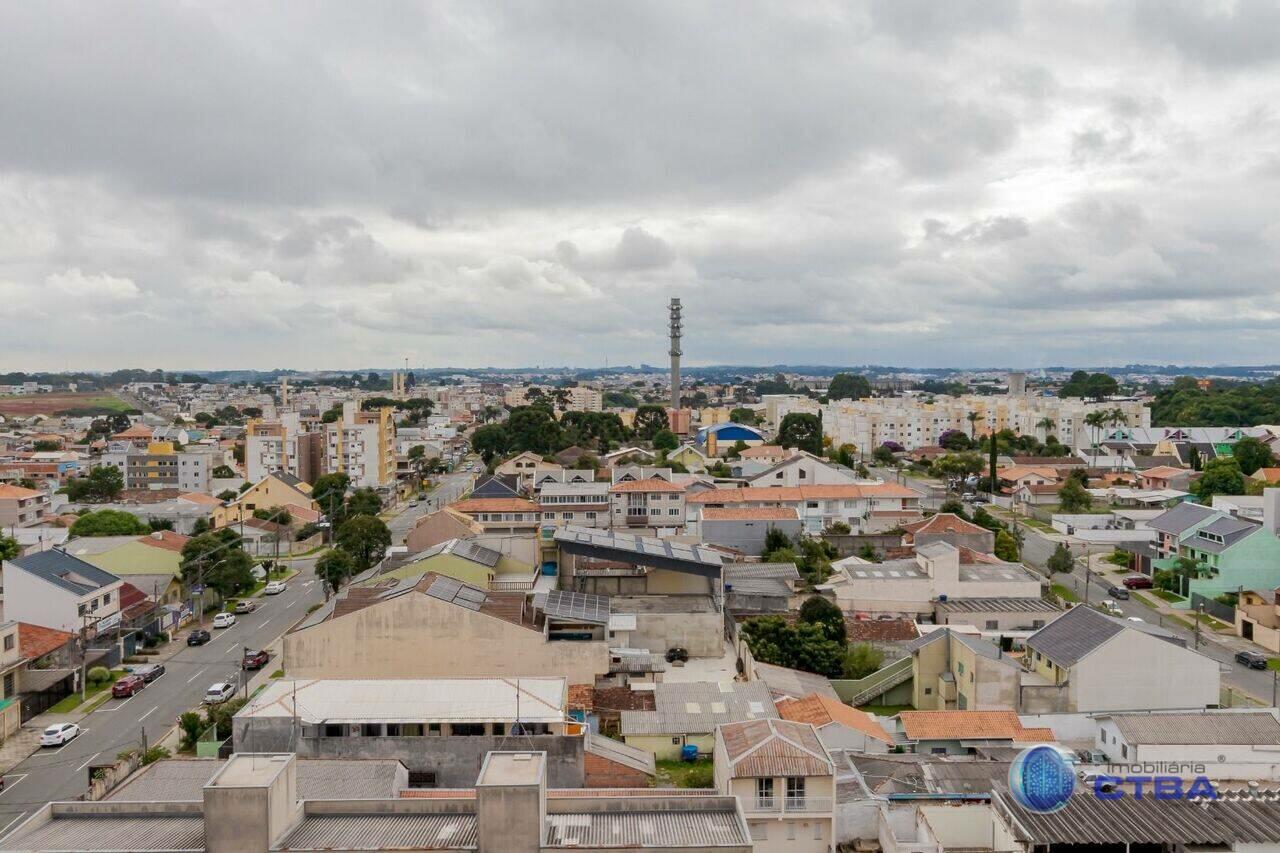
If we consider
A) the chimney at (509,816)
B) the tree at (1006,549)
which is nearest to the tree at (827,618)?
the tree at (1006,549)

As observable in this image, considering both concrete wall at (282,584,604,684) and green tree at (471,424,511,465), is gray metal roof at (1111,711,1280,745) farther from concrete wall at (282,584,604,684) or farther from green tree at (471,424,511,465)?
green tree at (471,424,511,465)

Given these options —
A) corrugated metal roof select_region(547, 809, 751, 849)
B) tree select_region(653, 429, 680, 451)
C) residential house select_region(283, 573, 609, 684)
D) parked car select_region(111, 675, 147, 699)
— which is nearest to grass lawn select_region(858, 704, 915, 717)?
residential house select_region(283, 573, 609, 684)

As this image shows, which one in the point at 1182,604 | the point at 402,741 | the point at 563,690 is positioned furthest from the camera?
the point at 1182,604

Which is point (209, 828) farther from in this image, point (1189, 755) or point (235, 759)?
point (1189, 755)

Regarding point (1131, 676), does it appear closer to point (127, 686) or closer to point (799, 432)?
point (127, 686)

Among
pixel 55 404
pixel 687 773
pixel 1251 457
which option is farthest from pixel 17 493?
pixel 55 404

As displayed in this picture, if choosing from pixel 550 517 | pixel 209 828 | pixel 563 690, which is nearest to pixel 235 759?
pixel 209 828

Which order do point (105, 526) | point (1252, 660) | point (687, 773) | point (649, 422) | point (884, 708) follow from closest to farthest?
point (687, 773)
point (884, 708)
point (1252, 660)
point (105, 526)
point (649, 422)
